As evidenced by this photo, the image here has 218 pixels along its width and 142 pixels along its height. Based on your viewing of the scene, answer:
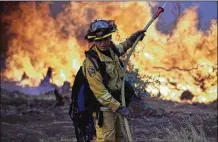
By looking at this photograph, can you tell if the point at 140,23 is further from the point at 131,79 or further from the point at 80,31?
the point at 131,79

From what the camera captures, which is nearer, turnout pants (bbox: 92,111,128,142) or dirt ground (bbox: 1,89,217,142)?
turnout pants (bbox: 92,111,128,142)

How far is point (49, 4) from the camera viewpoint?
14.6 m

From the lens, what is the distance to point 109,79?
5477 mm

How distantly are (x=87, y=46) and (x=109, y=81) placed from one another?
29.5ft

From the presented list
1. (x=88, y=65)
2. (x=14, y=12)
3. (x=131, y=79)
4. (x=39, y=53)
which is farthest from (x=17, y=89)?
(x=88, y=65)

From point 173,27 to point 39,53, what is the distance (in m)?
4.02

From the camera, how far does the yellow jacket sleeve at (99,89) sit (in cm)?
530

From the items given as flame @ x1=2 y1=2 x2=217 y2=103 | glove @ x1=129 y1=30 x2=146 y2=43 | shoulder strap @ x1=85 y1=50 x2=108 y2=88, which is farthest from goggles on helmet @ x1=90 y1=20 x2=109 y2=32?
flame @ x1=2 y1=2 x2=217 y2=103

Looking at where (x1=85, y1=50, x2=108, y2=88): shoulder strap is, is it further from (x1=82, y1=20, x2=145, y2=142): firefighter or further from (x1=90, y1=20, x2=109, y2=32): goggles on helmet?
(x1=90, y1=20, x2=109, y2=32): goggles on helmet

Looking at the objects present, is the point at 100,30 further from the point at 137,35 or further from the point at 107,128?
the point at 107,128

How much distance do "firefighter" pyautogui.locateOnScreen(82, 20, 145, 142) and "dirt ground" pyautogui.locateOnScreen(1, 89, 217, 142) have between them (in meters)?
1.98

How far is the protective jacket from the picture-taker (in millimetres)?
5312

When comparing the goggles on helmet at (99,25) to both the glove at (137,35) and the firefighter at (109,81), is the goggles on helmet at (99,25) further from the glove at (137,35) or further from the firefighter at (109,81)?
the glove at (137,35)

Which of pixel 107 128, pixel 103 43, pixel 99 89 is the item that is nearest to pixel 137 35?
pixel 103 43
